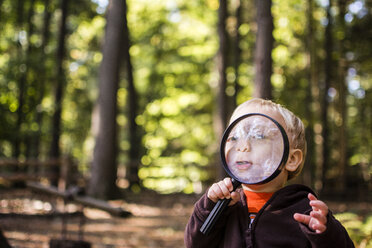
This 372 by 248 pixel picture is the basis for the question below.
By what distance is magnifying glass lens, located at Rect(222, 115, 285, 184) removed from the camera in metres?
1.84

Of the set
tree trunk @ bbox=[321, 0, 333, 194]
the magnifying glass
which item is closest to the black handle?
the magnifying glass

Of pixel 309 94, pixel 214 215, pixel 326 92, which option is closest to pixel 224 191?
pixel 214 215

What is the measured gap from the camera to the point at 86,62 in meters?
21.4

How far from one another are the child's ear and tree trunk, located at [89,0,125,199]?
9.84m


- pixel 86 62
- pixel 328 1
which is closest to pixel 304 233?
pixel 328 1

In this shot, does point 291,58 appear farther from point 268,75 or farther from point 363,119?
point 268,75

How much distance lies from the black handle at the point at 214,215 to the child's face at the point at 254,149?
0.08 meters

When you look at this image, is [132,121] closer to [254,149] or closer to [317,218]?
[254,149]

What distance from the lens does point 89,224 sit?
9.48 meters

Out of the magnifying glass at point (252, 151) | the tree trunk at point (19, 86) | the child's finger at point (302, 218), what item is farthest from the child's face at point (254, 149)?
the tree trunk at point (19, 86)

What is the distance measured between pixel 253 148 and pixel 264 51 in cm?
541

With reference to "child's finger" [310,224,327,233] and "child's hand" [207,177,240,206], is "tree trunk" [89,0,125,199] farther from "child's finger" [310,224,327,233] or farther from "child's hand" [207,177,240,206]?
"child's finger" [310,224,327,233]

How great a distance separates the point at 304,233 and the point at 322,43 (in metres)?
21.5

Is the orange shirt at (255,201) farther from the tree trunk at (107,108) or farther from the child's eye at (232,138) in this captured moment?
the tree trunk at (107,108)
